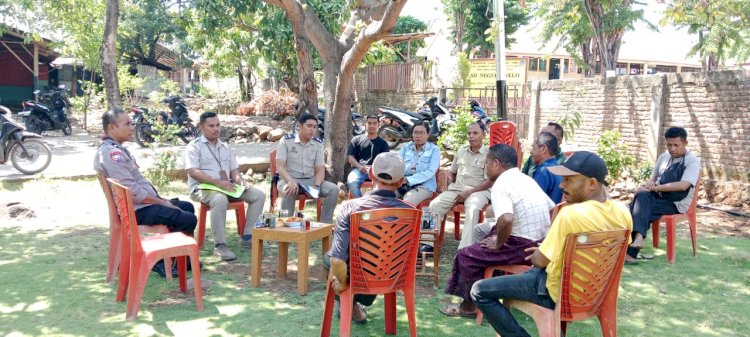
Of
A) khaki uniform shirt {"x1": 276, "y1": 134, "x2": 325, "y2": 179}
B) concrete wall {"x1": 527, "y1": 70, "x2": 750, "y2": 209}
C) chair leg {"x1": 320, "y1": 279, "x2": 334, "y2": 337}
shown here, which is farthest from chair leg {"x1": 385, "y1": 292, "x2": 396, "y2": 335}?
concrete wall {"x1": 527, "y1": 70, "x2": 750, "y2": 209}

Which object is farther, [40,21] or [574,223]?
[40,21]

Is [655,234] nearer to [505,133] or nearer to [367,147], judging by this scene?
[505,133]

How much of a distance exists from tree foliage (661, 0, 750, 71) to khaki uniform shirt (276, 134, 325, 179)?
368 cm

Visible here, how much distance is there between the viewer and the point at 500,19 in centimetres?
748

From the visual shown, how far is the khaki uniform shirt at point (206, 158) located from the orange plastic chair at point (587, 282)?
366 cm

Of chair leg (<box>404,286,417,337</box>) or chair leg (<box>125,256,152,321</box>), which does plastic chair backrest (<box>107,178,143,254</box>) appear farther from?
chair leg (<box>404,286,417,337</box>)

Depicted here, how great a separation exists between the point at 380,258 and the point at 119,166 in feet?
8.09

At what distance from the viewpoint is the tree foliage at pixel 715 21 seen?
5641 millimetres

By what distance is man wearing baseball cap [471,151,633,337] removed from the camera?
2.93 meters

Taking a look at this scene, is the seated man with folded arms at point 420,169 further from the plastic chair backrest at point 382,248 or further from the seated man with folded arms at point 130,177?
the plastic chair backrest at point 382,248

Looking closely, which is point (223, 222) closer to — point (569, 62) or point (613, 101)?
point (613, 101)

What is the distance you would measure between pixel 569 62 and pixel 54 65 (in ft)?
76.7

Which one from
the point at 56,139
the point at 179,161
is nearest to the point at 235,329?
the point at 179,161

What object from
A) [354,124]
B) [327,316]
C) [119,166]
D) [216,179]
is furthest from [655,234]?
[354,124]
